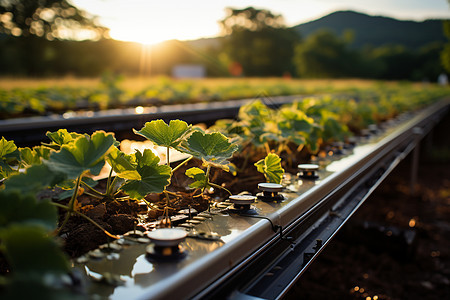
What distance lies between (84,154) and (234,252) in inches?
14.0

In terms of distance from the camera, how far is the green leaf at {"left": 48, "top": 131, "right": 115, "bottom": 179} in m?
0.78

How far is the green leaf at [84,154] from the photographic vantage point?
782mm

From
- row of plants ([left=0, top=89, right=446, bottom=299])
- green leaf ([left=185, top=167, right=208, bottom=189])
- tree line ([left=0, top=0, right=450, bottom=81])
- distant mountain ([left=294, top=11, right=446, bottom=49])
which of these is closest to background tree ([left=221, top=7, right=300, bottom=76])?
tree line ([left=0, top=0, right=450, bottom=81])

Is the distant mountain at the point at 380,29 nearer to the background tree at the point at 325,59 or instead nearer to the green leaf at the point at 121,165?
the background tree at the point at 325,59

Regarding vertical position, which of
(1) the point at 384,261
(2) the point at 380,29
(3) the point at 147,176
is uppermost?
(2) the point at 380,29

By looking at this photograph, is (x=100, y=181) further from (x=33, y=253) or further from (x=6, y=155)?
(x=33, y=253)

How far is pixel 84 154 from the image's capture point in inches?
32.1

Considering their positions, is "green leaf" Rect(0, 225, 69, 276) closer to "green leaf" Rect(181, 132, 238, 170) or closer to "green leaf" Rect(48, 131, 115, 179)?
"green leaf" Rect(48, 131, 115, 179)

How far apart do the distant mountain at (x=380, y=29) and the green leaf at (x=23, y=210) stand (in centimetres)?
7364

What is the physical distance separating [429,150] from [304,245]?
7.15 metres

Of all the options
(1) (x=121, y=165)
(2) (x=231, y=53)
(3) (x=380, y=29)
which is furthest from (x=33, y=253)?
(3) (x=380, y=29)

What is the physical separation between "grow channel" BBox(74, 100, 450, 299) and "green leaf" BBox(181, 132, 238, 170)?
0.13 m

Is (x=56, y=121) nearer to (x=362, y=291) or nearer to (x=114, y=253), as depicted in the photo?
(x=362, y=291)

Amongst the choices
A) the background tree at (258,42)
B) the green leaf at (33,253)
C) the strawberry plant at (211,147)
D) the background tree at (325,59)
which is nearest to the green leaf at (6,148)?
the strawberry plant at (211,147)
